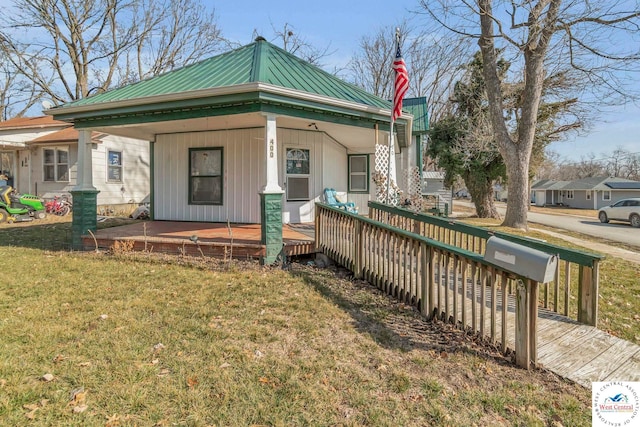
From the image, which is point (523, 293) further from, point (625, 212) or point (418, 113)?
point (625, 212)

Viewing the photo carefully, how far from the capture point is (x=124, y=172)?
50.0ft

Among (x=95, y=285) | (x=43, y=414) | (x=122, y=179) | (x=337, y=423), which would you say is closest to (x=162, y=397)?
(x=43, y=414)

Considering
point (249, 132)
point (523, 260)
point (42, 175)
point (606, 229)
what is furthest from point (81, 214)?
point (606, 229)

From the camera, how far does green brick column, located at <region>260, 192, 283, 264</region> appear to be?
18.5ft

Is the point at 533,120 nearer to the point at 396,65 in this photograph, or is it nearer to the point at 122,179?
the point at 396,65

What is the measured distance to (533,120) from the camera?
12086 mm

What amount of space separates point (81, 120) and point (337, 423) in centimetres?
761

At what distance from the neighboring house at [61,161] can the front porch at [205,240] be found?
8040mm

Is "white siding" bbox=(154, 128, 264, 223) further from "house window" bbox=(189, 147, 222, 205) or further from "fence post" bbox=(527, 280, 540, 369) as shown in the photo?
"fence post" bbox=(527, 280, 540, 369)

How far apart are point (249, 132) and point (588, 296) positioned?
733 centimetres

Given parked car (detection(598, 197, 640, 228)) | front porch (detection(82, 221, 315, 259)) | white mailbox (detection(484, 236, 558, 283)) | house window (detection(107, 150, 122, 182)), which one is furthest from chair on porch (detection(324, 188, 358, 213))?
parked car (detection(598, 197, 640, 228))

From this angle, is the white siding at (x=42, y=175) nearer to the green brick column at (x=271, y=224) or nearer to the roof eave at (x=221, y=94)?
the roof eave at (x=221, y=94)

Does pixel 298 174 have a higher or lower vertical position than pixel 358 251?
higher

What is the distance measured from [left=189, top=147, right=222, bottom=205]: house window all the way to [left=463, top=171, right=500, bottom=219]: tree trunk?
48.4ft
